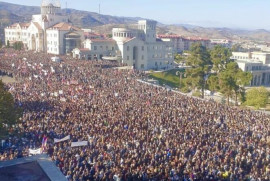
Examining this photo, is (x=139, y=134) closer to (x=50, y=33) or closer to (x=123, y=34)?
(x=123, y=34)

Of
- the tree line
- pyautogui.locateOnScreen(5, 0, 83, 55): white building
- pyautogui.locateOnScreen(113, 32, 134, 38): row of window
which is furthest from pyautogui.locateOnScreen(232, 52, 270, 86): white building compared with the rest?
pyautogui.locateOnScreen(5, 0, 83, 55): white building

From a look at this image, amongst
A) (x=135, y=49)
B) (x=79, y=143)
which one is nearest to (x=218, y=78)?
(x=79, y=143)

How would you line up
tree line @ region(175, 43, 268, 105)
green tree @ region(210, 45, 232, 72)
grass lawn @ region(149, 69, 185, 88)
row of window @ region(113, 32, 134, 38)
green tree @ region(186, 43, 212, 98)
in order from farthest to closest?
row of window @ region(113, 32, 134, 38) → grass lawn @ region(149, 69, 185, 88) → green tree @ region(210, 45, 232, 72) → green tree @ region(186, 43, 212, 98) → tree line @ region(175, 43, 268, 105)

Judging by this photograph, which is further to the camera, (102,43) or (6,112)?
(102,43)

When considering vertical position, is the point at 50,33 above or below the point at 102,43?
above

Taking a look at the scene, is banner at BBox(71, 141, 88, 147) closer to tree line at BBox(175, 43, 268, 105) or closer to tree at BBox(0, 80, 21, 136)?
tree at BBox(0, 80, 21, 136)

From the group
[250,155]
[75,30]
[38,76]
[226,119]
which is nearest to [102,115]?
[226,119]
